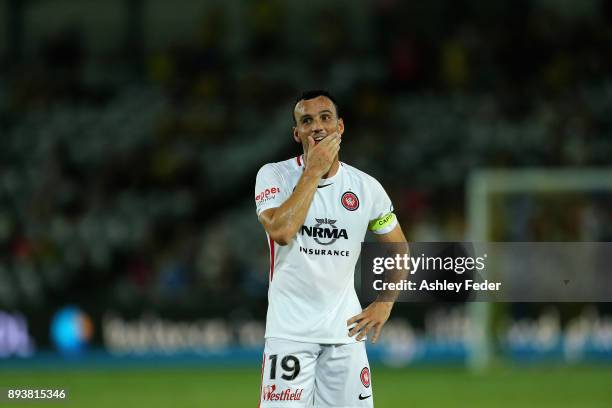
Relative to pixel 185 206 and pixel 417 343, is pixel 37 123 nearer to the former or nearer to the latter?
pixel 185 206

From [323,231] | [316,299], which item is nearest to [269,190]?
[323,231]

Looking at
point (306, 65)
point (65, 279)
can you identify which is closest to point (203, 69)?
point (306, 65)

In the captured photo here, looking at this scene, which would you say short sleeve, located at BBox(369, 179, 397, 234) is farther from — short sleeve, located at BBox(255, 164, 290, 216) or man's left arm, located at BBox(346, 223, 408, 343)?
short sleeve, located at BBox(255, 164, 290, 216)

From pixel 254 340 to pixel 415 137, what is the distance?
4505 millimetres

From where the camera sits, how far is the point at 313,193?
4996mm

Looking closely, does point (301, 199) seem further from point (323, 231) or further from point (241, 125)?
point (241, 125)

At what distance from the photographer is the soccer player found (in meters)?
5.21

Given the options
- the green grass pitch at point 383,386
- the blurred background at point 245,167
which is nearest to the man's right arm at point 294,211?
the green grass pitch at point 383,386

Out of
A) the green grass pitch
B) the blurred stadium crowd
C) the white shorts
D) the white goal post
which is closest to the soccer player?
the white shorts

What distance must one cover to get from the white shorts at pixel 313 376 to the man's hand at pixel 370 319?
68 millimetres

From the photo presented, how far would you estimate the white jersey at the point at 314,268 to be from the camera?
5.24m

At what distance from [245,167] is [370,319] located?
14.0m

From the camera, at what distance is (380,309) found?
539cm

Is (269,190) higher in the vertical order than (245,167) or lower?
lower
